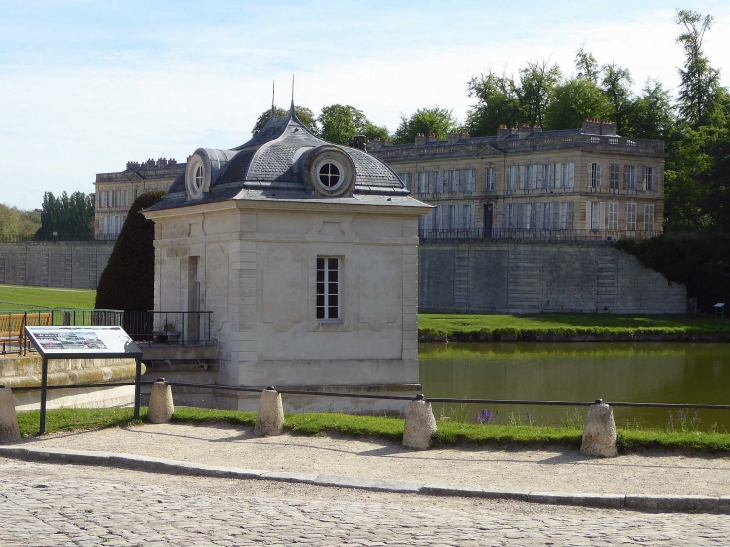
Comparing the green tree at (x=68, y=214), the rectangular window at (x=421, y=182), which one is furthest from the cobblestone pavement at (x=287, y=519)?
the green tree at (x=68, y=214)

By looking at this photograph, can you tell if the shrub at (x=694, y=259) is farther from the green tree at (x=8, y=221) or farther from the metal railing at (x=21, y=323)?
the green tree at (x=8, y=221)

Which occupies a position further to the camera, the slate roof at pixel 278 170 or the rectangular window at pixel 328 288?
the rectangular window at pixel 328 288

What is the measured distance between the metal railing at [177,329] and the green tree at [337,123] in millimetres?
60135

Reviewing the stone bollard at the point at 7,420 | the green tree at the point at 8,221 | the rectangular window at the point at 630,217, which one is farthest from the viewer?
the green tree at the point at 8,221

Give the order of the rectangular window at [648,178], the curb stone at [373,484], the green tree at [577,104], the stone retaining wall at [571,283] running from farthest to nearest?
the green tree at [577,104]
the rectangular window at [648,178]
the stone retaining wall at [571,283]
the curb stone at [373,484]

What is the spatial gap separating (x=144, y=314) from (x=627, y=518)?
49.1 feet

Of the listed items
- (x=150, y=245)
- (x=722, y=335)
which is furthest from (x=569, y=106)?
(x=150, y=245)

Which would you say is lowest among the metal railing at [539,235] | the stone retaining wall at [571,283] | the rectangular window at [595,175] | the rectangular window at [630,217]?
the stone retaining wall at [571,283]

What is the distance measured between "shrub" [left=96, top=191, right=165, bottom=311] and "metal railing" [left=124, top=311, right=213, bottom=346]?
3.21 metres

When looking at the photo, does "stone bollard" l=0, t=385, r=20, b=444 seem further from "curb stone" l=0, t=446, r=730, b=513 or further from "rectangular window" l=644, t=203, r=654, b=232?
"rectangular window" l=644, t=203, r=654, b=232

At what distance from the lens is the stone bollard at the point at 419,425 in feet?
42.3

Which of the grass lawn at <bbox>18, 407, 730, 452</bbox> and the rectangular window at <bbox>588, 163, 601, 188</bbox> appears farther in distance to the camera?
the rectangular window at <bbox>588, 163, 601, 188</bbox>

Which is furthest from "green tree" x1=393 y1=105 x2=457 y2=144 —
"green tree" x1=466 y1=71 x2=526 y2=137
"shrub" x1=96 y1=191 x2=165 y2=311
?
"shrub" x1=96 y1=191 x2=165 y2=311

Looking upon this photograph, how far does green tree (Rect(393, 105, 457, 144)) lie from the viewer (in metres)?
85.4
